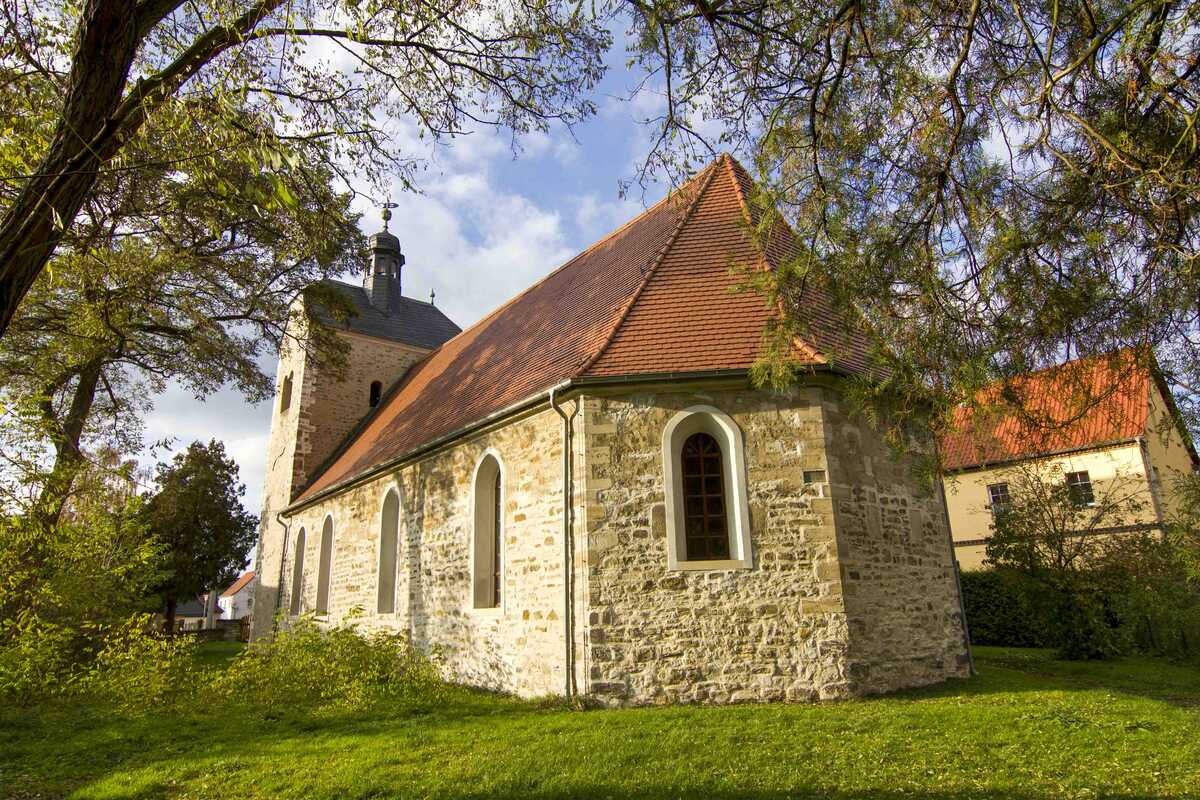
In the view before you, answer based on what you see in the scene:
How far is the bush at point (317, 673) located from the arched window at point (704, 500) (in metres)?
3.88

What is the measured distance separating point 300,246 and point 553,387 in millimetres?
3604

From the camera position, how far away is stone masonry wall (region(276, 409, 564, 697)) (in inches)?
351

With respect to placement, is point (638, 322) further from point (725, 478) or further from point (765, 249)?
point (725, 478)

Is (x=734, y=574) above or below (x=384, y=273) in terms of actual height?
below

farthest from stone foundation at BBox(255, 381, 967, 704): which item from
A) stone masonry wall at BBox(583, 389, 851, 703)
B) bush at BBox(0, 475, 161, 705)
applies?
bush at BBox(0, 475, 161, 705)

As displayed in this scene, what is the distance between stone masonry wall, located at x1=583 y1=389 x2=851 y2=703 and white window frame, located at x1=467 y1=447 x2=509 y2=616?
6.34 ft

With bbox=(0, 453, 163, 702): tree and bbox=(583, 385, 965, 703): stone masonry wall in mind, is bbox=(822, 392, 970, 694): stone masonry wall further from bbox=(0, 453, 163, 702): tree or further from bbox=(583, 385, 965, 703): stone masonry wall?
bbox=(0, 453, 163, 702): tree

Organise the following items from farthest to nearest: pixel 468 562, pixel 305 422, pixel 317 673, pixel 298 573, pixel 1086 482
Answer: pixel 305 422 < pixel 298 573 < pixel 1086 482 < pixel 468 562 < pixel 317 673

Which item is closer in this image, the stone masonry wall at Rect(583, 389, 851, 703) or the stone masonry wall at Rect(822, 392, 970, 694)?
the stone masonry wall at Rect(583, 389, 851, 703)

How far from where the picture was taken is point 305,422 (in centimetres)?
1973

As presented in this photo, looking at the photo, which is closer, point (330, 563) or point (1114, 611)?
point (1114, 611)

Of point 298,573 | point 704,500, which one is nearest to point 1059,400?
point 704,500

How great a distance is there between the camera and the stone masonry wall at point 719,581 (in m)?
7.82

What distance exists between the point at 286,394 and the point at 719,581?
17901 mm
